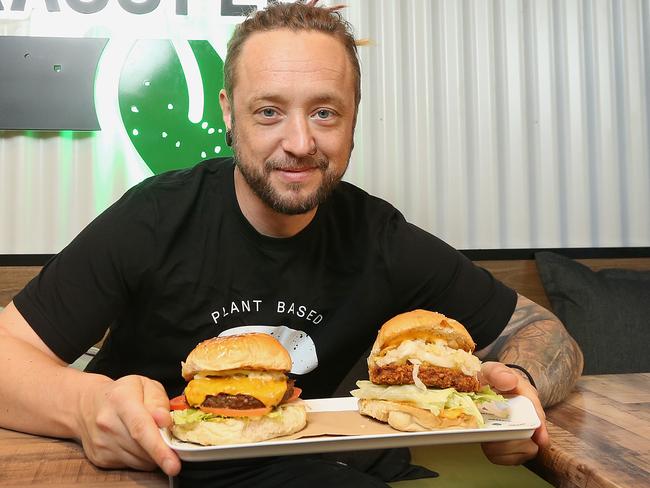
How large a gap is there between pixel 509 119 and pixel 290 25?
1486 millimetres

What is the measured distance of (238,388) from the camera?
1.19m

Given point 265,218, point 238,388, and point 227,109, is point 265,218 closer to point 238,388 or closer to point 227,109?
point 227,109

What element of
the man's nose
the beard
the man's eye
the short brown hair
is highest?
the short brown hair

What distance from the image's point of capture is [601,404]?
151cm

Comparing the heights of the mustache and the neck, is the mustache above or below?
above

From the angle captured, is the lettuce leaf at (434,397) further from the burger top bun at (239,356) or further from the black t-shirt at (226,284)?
the black t-shirt at (226,284)

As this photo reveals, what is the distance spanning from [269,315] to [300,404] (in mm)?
388

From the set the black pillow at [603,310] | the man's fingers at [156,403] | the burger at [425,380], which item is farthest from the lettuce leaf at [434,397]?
the black pillow at [603,310]

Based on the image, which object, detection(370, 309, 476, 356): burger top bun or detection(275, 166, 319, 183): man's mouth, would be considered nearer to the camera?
detection(370, 309, 476, 356): burger top bun

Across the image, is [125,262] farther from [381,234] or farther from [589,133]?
[589,133]

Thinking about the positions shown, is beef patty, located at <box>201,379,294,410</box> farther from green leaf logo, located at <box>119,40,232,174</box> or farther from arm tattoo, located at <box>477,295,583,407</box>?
green leaf logo, located at <box>119,40,232,174</box>

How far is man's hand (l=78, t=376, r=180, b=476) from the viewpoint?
1.02 meters

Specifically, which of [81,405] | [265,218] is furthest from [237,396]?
[265,218]

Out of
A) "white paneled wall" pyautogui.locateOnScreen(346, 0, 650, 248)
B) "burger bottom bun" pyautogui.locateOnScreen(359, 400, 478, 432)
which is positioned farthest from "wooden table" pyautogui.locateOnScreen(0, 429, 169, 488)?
"white paneled wall" pyautogui.locateOnScreen(346, 0, 650, 248)
